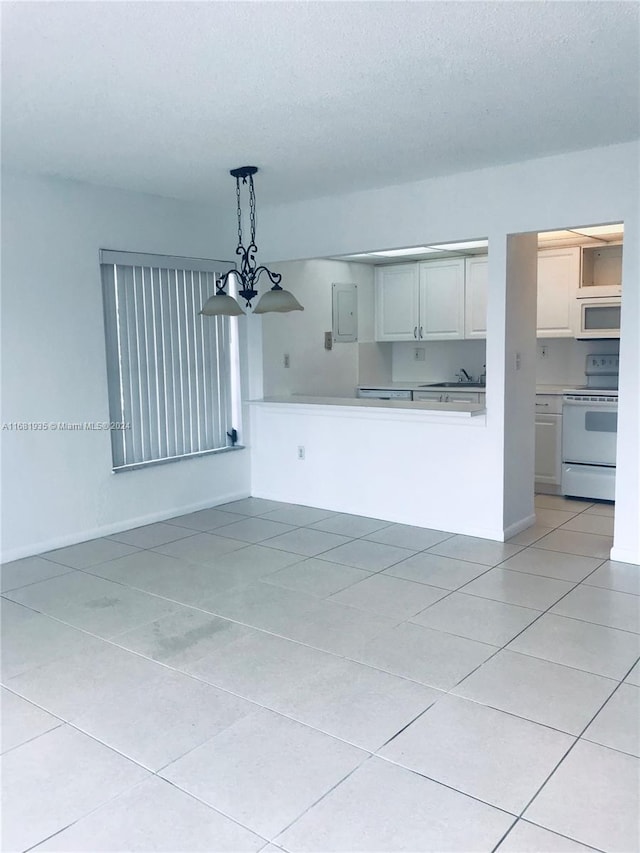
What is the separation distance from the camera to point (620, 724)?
2.43 m

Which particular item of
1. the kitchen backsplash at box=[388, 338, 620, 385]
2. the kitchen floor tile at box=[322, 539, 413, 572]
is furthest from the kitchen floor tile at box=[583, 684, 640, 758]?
the kitchen backsplash at box=[388, 338, 620, 385]

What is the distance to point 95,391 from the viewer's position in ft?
15.5

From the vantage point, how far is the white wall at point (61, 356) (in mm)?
4277

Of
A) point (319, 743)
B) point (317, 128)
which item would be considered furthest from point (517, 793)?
point (317, 128)

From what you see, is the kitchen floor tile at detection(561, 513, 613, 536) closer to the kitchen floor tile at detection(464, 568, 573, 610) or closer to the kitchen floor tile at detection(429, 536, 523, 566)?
the kitchen floor tile at detection(429, 536, 523, 566)

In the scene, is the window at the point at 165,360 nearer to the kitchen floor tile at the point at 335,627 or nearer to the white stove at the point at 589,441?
the kitchen floor tile at the point at 335,627

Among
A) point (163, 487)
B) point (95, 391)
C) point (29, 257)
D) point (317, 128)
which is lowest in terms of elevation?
point (163, 487)

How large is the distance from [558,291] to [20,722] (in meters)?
5.17

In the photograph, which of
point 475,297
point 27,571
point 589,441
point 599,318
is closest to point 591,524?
point 589,441

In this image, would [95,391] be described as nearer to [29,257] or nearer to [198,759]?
[29,257]

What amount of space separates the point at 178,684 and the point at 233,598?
919 millimetres

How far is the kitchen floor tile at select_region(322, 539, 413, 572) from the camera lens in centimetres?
416

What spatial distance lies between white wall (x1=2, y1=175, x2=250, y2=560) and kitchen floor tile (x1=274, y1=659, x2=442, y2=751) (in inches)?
96.4

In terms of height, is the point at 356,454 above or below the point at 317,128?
below
